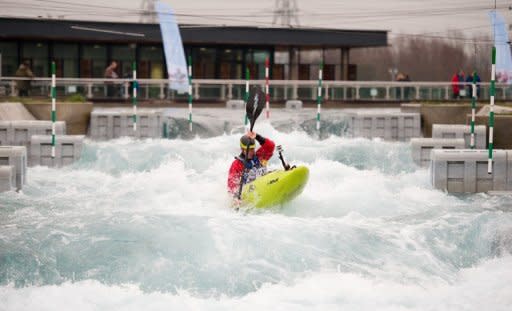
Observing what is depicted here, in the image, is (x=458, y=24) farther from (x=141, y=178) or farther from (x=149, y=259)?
(x=149, y=259)

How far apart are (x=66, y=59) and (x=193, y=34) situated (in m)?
4.47

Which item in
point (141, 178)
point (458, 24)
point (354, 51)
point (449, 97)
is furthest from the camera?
point (354, 51)

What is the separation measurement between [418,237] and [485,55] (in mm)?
7611

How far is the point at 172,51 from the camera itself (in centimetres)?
2294

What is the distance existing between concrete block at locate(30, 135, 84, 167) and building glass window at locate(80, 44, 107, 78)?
17173 millimetres

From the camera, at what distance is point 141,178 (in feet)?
44.8

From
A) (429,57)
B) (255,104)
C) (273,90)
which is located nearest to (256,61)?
(273,90)

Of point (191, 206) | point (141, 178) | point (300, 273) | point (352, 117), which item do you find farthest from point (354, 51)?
point (300, 273)

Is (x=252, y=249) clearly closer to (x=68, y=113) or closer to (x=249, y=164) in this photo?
(x=249, y=164)

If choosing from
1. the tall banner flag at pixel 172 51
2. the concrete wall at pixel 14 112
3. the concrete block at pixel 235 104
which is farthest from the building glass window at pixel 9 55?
the concrete wall at pixel 14 112

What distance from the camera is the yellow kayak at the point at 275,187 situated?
10289 millimetres

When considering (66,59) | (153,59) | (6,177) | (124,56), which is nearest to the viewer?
(6,177)

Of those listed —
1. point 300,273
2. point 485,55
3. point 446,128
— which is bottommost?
point 300,273

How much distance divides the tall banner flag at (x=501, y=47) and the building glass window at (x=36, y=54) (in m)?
17.1
